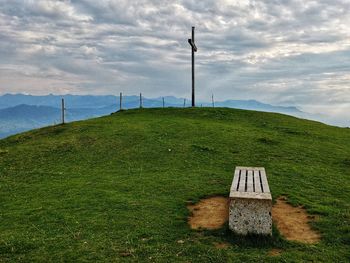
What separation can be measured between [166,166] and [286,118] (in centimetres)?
2362

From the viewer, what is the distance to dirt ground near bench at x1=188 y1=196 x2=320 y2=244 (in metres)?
12.1

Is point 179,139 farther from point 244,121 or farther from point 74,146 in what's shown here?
point 244,121

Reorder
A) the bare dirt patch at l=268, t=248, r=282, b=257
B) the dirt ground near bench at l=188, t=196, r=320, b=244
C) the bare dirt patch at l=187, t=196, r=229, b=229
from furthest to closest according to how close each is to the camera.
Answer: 1. the bare dirt patch at l=187, t=196, r=229, b=229
2. the dirt ground near bench at l=188, t=196, r=320, b=244
3. the bare dirt patch at l=268, t=248, r=282, b=257

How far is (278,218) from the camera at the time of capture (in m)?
13.7

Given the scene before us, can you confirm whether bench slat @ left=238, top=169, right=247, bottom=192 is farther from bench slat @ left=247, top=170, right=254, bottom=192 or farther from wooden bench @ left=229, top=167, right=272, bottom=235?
wooden bench @ left=229, top=167, right=272, bottom=235

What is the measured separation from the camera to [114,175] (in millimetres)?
20922

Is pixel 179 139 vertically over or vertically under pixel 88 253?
over

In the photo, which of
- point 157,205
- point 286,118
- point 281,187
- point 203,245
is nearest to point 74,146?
point 157,205

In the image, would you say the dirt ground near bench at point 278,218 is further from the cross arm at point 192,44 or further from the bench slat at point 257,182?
the cross arm at point 192,44

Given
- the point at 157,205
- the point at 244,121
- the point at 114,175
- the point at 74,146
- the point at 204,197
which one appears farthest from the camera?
the point at 244,121

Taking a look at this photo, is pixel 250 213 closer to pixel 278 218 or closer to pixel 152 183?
pixel 278 218

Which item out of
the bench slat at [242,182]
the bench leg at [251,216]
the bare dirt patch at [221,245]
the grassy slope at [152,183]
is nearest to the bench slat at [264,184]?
the bench slat at [242,182]

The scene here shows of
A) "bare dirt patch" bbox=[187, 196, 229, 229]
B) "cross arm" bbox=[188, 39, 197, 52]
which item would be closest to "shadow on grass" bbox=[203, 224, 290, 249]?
"bare dirt patch" bbox=[187, 196, 229, 229]

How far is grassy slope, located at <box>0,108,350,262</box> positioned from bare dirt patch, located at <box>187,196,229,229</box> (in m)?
0.51
